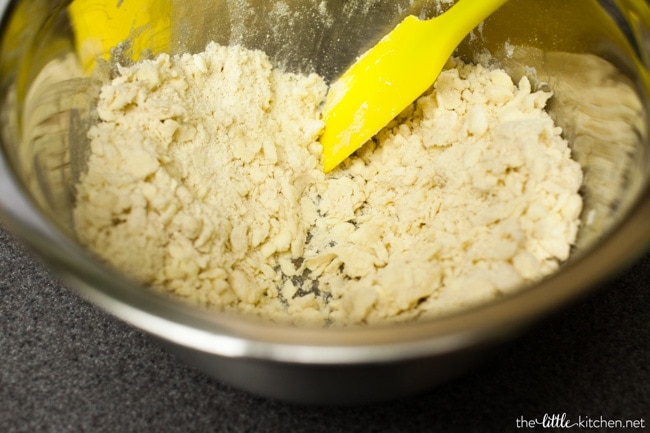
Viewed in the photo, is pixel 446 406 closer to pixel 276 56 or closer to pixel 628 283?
pixel 628 283

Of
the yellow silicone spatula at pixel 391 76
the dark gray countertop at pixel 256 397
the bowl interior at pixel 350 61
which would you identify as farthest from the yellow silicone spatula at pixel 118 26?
the dark gray countertop at pixel 256 397

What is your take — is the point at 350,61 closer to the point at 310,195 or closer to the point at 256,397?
the point at 310,195

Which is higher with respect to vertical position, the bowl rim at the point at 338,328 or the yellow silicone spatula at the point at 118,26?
the yellow silicone spatula at the point at 118,26

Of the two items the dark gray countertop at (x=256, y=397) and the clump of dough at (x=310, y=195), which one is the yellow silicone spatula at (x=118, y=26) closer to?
the clump of dough at (x=310, y=195)

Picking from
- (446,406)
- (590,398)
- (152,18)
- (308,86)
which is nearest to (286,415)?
(446,406)

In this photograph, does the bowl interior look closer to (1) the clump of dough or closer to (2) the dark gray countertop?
(1) the clump of dough

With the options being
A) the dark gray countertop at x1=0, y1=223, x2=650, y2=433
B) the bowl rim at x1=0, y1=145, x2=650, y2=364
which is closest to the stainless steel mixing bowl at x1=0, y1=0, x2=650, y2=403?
the bowl rim at x1=0, y1=145, x2=650, y2=364
